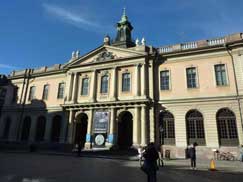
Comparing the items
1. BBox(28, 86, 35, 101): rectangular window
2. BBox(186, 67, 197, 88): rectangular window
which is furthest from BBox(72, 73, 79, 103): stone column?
BBox(186, 67, 197, 88): rectangular window

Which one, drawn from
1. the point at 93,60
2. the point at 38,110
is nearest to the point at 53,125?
the point at 38,110

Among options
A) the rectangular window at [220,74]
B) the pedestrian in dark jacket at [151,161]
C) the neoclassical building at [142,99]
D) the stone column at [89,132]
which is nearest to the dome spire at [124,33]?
the neoclassical building at [142,99]

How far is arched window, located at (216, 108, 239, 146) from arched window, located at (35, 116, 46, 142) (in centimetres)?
2467

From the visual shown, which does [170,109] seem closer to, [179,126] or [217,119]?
[179,126]

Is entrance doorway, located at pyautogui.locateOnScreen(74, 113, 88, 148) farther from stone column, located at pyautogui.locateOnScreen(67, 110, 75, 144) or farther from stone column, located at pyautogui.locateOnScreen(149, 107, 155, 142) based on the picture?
stone column, located at pyautogui.locateOnScreen(149, 107, 155, 142)

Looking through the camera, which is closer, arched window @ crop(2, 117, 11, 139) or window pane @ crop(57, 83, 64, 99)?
window pane @ crop(57, 83, 64, 99)

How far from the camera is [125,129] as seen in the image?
85.5 ft

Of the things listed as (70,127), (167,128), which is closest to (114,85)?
(70,127)

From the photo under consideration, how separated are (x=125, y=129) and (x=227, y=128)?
39.3ft

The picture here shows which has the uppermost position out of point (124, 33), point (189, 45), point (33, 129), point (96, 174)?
point (124, 33)

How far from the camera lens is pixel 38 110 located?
104 feet

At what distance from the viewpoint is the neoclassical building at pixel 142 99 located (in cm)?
2114

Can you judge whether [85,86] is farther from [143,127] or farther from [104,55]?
[143,127]

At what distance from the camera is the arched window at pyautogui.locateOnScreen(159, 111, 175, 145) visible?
2255 cm
